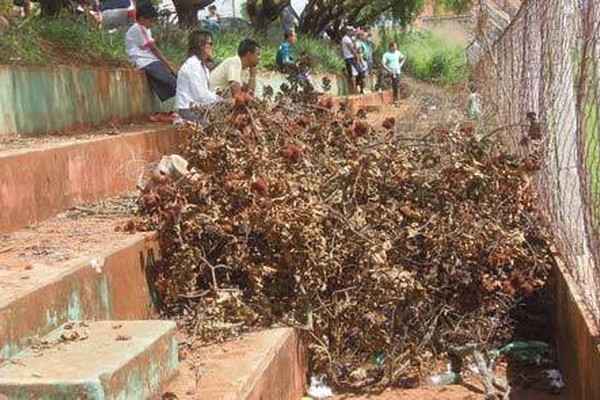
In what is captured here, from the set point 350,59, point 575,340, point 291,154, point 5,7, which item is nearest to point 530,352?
point 575,340

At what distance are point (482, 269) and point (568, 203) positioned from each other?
0.74 metres

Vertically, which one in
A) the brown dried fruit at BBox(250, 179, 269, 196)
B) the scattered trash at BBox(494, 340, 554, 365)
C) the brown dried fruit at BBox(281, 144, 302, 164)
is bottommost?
the scattered trash at BBox(494, 340, 554, 365)

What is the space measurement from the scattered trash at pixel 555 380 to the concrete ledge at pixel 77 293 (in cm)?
210

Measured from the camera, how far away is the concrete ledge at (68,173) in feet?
15.6

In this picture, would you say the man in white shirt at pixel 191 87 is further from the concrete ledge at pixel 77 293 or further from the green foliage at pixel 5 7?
the concrete ledge at pixel 77 293

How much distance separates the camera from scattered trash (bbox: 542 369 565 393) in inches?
199

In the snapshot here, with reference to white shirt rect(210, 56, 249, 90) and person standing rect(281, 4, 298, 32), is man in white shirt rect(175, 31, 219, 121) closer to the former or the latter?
white shirt rect(210, 56, 249, 90)

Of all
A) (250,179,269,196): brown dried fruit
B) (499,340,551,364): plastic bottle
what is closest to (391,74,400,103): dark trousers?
(499,340,551,364): plastic bottle

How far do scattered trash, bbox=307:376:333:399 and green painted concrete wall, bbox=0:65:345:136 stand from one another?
252 cm

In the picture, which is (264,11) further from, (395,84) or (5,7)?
(5,7)

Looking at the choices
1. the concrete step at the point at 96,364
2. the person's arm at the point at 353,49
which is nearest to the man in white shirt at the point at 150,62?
the concrete step at the point at 96,364

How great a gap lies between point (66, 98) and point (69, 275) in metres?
3.45

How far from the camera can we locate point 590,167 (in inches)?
149

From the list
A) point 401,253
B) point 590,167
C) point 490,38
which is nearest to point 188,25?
point 490,38
